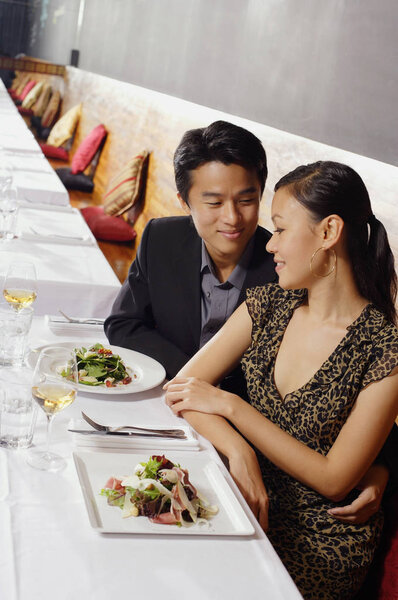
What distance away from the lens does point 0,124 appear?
638 centimetres

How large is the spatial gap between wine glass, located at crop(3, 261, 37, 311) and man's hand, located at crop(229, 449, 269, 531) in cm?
76

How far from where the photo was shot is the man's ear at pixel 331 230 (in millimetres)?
1680

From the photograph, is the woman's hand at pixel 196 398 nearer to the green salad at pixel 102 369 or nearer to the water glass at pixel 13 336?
the green salad at pixel 102 369

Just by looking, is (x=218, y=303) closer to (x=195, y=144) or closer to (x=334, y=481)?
(x=195, y=144)

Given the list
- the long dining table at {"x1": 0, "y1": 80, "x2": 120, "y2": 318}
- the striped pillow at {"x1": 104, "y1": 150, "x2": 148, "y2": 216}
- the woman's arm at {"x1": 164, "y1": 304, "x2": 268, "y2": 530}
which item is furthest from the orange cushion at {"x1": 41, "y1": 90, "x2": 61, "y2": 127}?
the woman's arm at {"x1": 164, "y1": 304, "x2": 268, "y2": 530}

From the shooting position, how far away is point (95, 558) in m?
1.05

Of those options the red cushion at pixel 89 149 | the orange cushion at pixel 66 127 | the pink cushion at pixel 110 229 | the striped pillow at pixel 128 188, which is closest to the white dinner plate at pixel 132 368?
the pink cushion at pixel 110 229

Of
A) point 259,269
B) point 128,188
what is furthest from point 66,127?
point 259,269

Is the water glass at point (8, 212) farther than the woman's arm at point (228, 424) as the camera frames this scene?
Yes

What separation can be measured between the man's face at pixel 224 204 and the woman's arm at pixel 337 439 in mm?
622

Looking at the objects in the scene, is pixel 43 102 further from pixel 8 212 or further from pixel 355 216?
pixel 355 216

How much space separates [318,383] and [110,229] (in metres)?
3.49

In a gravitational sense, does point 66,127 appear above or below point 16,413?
below

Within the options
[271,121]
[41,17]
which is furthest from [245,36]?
[41,17]
